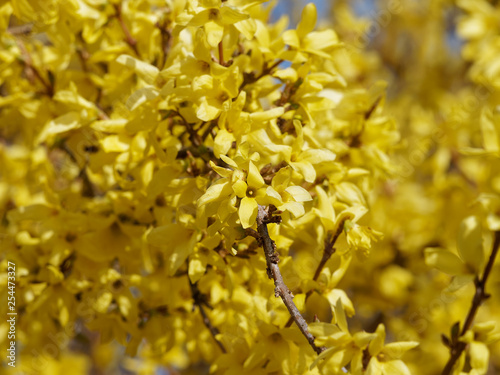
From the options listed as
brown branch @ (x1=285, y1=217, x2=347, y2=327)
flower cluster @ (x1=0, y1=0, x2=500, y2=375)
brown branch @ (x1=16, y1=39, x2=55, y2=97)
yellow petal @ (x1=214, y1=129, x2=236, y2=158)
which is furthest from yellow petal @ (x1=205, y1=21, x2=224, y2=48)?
brown branch @ (x1=16, y1=39, x2=55, y2=97)

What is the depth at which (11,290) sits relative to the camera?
5.79 feet

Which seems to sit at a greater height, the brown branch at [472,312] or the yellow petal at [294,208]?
the yellow petal at [294,208]

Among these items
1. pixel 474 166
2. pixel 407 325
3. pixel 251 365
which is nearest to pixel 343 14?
pixel 474 166

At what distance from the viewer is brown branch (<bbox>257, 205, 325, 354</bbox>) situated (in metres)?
1.10

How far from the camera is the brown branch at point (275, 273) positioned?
1101mm

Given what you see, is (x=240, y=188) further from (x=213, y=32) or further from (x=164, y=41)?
(x=164, y=41)

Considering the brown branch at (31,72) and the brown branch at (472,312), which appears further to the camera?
the brown branch at (31,72)

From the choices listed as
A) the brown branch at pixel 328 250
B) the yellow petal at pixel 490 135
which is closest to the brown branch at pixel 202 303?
the brown branch at pixel 328 250

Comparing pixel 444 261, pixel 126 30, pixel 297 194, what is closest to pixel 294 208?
pixel 297 194

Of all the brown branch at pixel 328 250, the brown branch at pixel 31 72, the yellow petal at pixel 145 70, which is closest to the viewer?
the brown branch at pixel 328 250

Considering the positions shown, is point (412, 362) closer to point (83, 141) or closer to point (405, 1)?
point (83, 141)

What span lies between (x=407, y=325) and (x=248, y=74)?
1925 mm

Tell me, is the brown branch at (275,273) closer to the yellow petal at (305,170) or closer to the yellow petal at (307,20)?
the yellow petal at (305,170)

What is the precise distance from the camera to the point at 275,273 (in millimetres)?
1118
